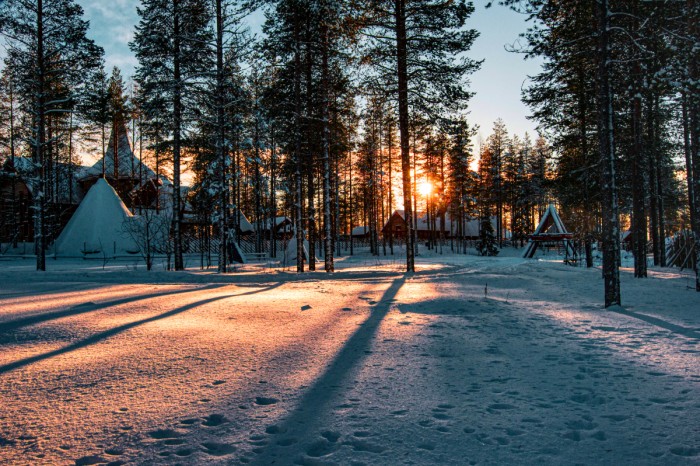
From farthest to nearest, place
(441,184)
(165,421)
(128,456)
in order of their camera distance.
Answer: (441,184), (165,421), (128,456)

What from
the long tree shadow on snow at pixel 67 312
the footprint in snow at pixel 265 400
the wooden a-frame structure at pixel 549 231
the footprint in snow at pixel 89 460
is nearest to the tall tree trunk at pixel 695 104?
the footprint in snow at pixel 265 400

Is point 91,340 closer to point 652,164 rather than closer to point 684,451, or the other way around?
point 684,451

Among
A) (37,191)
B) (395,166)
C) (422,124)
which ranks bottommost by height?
(37,191)

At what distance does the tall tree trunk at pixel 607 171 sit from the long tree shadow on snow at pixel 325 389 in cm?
520

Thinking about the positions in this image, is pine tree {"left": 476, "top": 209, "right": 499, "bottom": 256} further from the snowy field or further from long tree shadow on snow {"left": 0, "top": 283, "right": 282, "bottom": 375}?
long tree shadow on snow {"left": 0, "top": 283, "right": 282, "bottom": 375}

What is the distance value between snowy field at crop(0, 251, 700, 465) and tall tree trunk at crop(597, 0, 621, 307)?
0.84 m

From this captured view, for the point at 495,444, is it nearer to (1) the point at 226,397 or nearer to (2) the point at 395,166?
(1) the point at 226,397

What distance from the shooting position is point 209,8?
16.2 m

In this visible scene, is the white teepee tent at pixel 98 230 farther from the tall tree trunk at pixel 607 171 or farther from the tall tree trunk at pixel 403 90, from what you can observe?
the tall tree trunk at pixel 607 171

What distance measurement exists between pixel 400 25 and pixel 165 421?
15.8 m

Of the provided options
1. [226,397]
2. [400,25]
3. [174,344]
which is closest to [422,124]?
[400,25]

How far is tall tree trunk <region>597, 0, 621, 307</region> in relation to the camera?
7.96 meters

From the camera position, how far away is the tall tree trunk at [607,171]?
26.1 feet

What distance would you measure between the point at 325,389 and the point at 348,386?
0.22 meters
